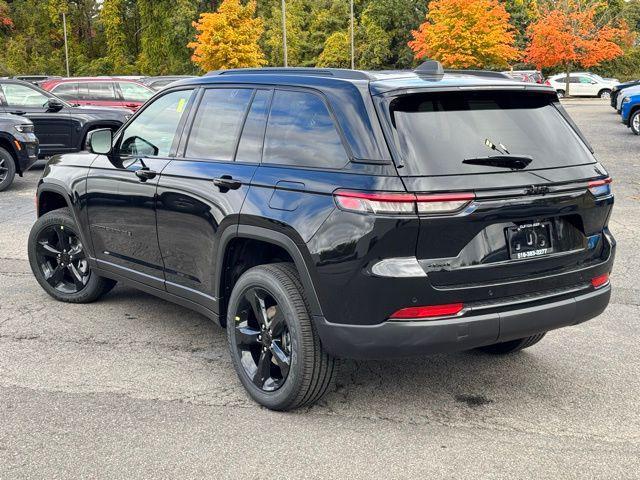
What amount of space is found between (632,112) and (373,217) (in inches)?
737

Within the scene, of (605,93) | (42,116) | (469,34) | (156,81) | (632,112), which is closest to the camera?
(42,116)

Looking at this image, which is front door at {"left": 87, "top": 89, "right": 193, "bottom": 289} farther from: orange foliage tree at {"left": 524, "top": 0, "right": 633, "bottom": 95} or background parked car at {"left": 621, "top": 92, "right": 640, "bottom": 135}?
orange foliage tree at {"left": 524, "top": 0, "right": 633, "bottom": 95}

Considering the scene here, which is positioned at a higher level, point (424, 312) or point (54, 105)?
point (424, 312)

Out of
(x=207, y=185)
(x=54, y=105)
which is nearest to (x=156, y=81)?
(x=54, y=105)

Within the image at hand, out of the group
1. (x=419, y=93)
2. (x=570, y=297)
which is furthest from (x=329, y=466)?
(x=419, y=93)

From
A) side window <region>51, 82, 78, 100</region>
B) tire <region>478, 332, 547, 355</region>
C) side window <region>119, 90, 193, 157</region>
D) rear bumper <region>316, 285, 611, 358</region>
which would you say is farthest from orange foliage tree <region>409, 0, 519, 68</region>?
rear bumper <region>316, 285, 611, 358</region>

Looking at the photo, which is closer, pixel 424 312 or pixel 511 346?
pixel 424 312

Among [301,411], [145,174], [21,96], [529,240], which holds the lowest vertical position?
[301,411]

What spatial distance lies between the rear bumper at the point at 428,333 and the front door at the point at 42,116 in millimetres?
12863

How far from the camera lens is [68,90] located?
19.1 m

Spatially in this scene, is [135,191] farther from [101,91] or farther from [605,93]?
[605,93]

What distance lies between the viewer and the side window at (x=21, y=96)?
1498 centimetres

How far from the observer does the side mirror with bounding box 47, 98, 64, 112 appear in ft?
48.4

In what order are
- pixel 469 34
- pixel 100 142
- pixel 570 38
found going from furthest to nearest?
pixel 570 38, pixel 469 34, pixel 100 142
